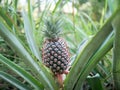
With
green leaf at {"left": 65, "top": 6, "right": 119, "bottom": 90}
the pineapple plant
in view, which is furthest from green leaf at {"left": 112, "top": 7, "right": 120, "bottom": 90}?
the pineapple plant

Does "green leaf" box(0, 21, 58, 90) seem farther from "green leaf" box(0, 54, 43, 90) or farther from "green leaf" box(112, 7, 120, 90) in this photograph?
"green leaf" box(112, 7, 120, 90)

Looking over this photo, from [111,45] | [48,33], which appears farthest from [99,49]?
[48,33]

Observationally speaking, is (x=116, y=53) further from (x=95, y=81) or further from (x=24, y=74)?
(x=24, y=74)

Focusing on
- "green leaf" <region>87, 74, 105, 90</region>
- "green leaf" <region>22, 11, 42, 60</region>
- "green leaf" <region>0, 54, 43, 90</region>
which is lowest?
"green leaf" <region>87, 74, 105, 90</region>

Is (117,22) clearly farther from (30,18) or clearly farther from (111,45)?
(30,18)

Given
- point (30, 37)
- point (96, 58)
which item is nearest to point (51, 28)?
point (30, 37)

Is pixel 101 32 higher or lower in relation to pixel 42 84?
higher

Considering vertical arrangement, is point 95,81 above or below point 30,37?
below

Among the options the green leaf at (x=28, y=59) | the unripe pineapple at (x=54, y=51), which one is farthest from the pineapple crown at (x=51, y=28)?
the green leaf at (x=28, y=59)
